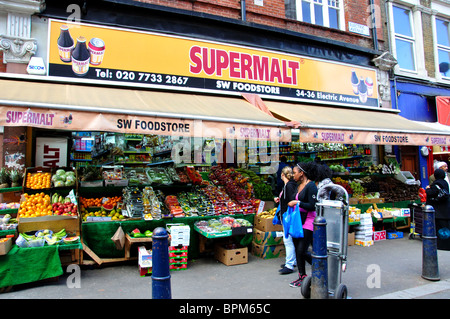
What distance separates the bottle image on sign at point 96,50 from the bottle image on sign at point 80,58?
0.09m

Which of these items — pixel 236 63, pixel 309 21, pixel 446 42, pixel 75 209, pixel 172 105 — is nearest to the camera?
pixel 75 209

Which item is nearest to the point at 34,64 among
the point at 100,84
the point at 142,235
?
the point at 100,84

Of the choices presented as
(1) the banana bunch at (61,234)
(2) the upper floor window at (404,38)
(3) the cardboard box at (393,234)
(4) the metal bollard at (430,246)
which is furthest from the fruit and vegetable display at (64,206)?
(2) the upper floor window at (404,38)

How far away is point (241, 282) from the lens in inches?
202

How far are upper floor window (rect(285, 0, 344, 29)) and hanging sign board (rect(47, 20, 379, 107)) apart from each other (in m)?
1.77

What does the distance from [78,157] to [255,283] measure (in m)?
6.33

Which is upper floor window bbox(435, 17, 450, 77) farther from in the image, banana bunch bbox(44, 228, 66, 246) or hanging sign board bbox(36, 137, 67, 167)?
banana bunch bbox(44, 228, 66, 246)

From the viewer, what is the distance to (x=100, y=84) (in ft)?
22.7

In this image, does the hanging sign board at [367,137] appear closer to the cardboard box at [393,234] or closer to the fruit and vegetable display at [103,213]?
the cardboard box at [393,234]

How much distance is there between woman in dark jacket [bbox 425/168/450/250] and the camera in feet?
20.7

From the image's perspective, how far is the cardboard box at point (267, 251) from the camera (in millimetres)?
6508

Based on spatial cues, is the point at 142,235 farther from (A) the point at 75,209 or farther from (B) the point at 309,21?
(B) the point at 309,21

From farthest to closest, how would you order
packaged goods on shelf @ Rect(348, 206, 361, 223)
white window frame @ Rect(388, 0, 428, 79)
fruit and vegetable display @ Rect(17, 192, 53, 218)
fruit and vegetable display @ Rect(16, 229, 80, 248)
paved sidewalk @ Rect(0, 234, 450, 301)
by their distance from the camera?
white window frame @ Rect(388, 0, 428, 79) → packaged goods on shelf @ Rect(348, 206, 361, 223) → fruit and vegetable display @ Rect(17, 192, 53, 218) → fruit and vegetable display @ Rect(16, 229, 80, 248) → paved sidewalk @ Rect(0, 234, 450, 301)

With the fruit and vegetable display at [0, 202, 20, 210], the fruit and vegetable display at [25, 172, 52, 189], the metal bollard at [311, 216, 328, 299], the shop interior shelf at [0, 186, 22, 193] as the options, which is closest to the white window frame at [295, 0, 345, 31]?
the metal bollard at [311, 216, 328, 299]
